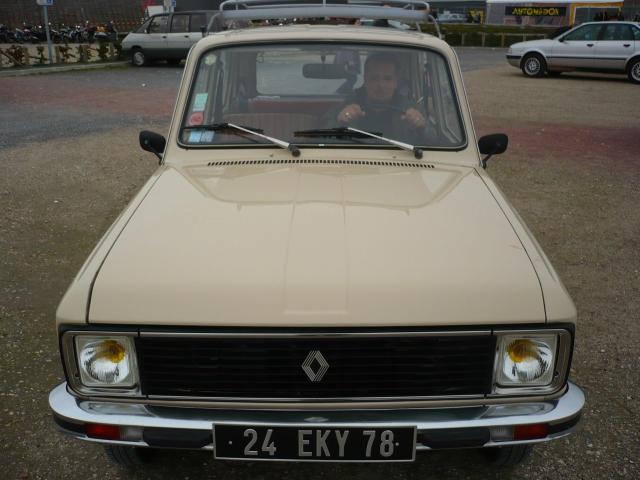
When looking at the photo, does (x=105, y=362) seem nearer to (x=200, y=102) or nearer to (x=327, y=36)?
(x=200, y=102)

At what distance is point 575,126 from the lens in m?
11.1

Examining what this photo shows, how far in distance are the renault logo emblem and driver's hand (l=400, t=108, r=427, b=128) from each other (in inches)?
65.7

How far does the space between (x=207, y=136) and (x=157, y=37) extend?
18.9 m

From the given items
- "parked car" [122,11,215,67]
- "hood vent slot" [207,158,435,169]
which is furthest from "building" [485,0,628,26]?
"hood vent slot" [207,158,435,169]

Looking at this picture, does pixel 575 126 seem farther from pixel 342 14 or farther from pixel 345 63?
pixel 345 63

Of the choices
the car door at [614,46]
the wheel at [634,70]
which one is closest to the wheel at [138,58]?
the car door at [614,46]

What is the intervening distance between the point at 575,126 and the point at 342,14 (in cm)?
804

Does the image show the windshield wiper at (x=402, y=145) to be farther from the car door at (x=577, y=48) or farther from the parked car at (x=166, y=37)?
the parked car at (x=166, y=37)

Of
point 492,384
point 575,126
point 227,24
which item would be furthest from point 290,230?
point 575,126

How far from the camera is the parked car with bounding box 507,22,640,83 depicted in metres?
16.5

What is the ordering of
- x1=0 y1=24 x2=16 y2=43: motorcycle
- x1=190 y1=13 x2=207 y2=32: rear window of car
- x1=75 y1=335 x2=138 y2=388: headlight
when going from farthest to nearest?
x1=0 y1=24 x2=16 y2=43: motorcycle < x1=190 y1=13 x2=207 y2=32: rear window of car < x1=75 y1=335 x2=138 y2=388: headlight

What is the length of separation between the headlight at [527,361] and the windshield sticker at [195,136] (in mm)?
1945

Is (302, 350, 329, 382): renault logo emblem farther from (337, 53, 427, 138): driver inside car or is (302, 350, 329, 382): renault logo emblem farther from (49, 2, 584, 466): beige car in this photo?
(337, 53, 427, 138): driver inside car

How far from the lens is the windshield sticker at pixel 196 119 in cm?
344
